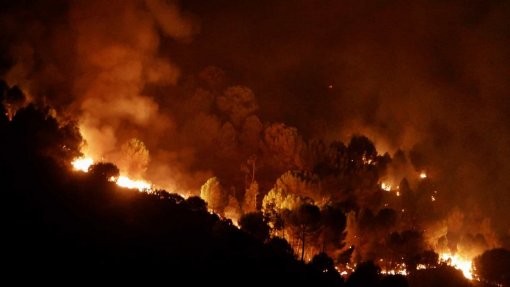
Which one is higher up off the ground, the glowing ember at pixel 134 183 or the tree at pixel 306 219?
the glowing ember at pixel 134 183

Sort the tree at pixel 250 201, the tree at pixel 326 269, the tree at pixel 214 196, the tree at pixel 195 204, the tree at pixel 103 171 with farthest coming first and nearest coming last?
the tree at pixel 250 201
the tree at pixel 214 196
the tree at pixel 103 171
the tree at pixel 195 204
the tree at pixel 326 269

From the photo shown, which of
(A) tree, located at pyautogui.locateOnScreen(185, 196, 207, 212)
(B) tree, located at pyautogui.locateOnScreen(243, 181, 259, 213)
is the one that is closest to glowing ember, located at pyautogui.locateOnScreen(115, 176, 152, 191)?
(A) tree, located at pyautogui.locateOnScreen(185, 196, 207, 212)

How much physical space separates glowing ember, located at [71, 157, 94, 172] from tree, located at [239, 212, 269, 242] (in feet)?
31.6

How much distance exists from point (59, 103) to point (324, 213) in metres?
20.3

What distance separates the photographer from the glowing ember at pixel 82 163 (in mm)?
29711

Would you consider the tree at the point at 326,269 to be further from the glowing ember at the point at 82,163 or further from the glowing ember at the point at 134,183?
the glowing ember at the point at 82,163

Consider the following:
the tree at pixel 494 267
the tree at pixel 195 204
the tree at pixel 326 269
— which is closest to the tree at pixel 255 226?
the tree at pixel 195 204

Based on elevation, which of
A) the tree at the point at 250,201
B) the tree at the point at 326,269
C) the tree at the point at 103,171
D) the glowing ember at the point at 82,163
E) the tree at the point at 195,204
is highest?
the tree at the point at 250,201

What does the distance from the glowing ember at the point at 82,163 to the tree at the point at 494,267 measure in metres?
27.9

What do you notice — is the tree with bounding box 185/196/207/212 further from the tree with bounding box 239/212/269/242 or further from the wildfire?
the wildfire

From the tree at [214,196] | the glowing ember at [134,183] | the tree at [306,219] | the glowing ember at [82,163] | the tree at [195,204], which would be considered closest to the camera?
the tree at [195,204]

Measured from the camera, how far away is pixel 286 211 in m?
29.3

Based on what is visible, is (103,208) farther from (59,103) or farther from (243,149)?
(243,149)

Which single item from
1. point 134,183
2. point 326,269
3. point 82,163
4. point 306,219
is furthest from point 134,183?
point 326,269
